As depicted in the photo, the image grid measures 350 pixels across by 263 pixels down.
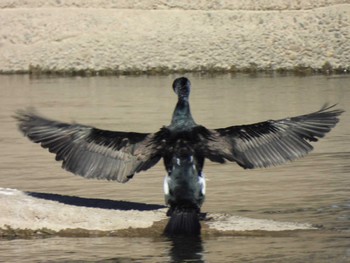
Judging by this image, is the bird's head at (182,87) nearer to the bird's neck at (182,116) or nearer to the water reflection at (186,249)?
the bird's neck at (182,116)

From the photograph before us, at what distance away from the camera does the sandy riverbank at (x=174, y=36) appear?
47.0 m

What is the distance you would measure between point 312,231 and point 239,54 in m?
32.0

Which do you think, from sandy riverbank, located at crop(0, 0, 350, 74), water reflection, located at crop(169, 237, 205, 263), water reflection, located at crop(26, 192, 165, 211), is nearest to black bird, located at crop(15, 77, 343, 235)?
water reflection, located at crop(169, 237, 205, 263)

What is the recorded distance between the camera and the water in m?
14.7

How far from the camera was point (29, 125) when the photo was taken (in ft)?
49.6

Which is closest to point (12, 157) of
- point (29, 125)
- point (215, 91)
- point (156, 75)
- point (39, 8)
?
point (29, 125)

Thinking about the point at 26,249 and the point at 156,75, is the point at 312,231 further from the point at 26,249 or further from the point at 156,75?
the point at 156,75

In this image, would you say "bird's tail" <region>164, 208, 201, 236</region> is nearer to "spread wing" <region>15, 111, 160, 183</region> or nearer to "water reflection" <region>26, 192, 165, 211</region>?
"spread wing" <region>15, 111, 160, 183</region>

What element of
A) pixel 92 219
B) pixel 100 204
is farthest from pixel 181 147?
pixel 100 204

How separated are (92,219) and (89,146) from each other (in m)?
0.95

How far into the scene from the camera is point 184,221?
14.5m

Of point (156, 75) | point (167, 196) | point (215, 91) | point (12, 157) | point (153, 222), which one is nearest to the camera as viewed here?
point (167, 196)

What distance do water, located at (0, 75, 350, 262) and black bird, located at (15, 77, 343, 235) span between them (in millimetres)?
662

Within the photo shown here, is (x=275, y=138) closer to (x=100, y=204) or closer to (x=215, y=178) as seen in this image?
(x=100, y=204)
